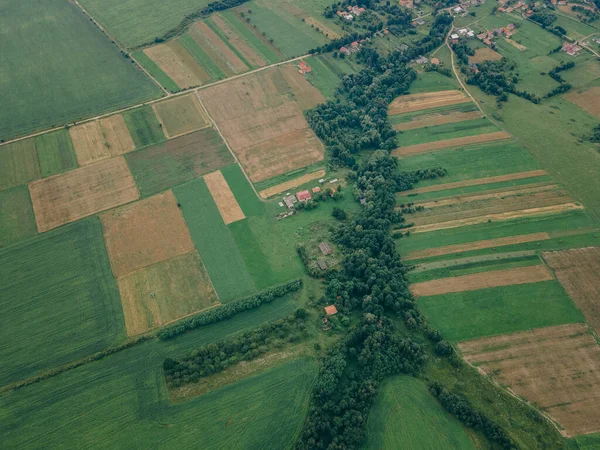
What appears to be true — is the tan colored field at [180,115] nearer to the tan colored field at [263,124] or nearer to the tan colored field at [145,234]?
the tan colored field at [263,124]

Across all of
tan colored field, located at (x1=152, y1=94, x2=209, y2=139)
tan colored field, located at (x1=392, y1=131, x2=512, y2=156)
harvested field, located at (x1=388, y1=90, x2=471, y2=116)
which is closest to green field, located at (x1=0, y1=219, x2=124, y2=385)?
tan colored field, located at (x1=152, y1=94, x2=209, y2=139)

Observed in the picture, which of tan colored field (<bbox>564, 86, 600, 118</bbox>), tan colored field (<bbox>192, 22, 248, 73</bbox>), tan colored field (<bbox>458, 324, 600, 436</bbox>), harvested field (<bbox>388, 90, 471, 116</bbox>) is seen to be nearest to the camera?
tan colored field (<bbox>458, 324, 600, 436</bbox>)

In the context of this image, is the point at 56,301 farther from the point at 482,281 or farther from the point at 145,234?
the point at 482,281

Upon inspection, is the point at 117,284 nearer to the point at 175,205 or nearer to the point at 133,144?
the point at 175,205

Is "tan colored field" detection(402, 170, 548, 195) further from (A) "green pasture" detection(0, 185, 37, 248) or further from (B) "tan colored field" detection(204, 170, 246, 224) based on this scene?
(A) "green pasture" detection(0, 185, 37, 248)

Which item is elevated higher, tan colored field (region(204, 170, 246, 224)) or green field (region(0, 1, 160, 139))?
green field (region(0, 1, 160, 139))

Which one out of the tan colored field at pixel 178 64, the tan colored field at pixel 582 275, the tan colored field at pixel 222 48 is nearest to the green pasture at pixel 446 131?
the tan colored field at pixel 582 275

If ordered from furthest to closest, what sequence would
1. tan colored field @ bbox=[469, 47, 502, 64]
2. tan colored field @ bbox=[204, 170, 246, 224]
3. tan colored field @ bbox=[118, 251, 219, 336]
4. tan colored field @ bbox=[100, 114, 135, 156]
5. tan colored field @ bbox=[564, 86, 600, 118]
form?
1. tan colored field @ bbox=[469, 47, 502, 64]
2. tan colored field @ bbox=[564, 86, 600, 118]
3. tan colored field @ bbox=[100, 114, 135, 156]
4. tan colored field @ bbox=[204, 170, 246, 224]
5. tan colored field @ bbox=[118, 251, 219, 336]
